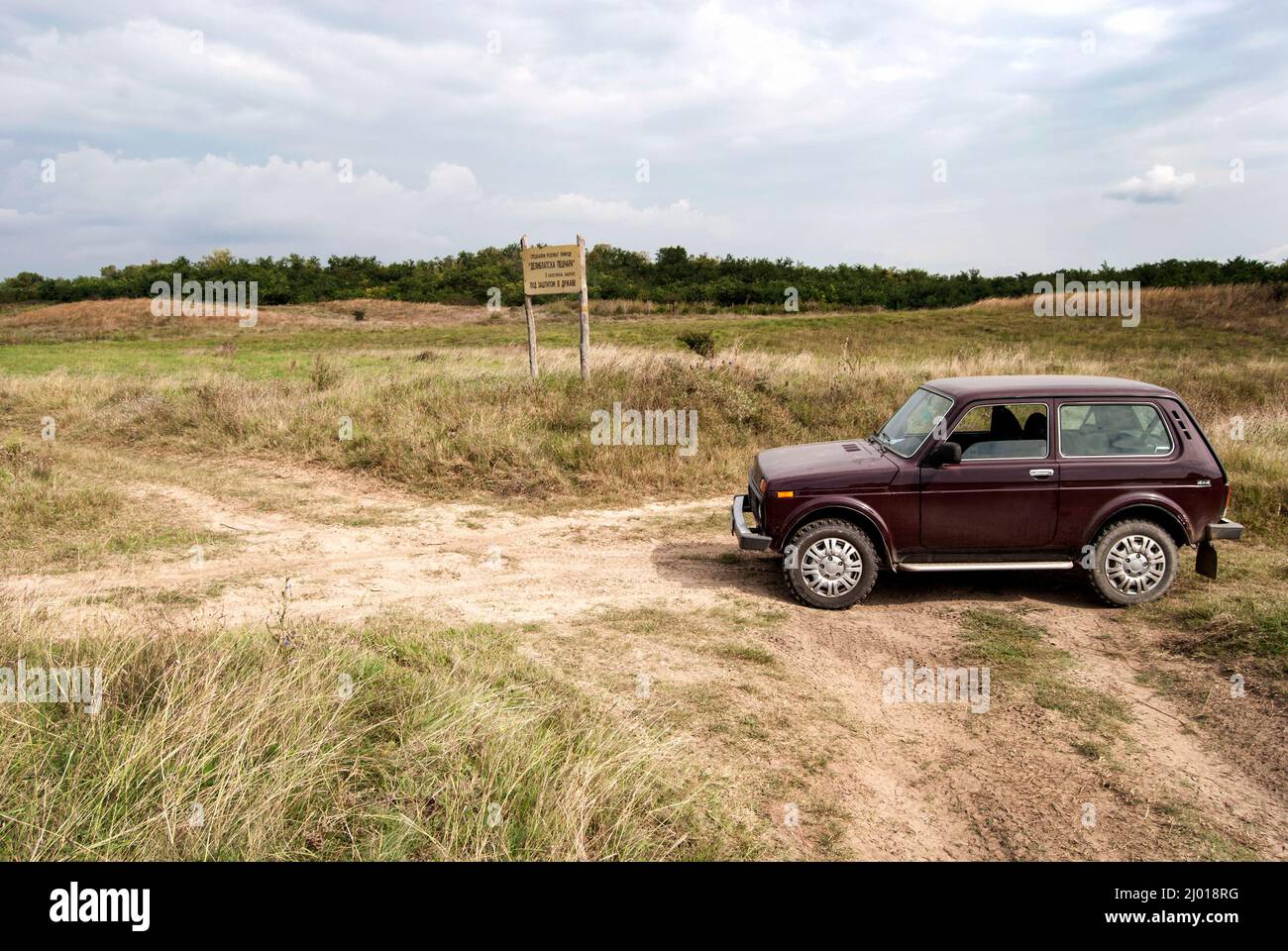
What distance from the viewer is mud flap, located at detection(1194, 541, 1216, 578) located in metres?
7.39

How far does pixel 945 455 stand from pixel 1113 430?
1644mm

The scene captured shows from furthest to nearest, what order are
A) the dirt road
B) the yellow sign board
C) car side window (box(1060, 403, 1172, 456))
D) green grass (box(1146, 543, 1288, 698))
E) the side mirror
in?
the yellow sign board
car side window (box(1060, 403, 1172, 456))
the side mirror
green grass (box(1146, 543, 1288, 698))
the dirt road

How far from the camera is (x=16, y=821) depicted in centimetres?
328

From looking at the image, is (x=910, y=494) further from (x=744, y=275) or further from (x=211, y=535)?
(x=744, y=275)

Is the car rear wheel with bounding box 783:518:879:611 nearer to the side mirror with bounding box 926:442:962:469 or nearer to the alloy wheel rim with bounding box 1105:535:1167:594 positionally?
the side mirror with bounding box 926:442:962:469

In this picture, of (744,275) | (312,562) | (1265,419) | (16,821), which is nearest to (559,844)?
(16,821)

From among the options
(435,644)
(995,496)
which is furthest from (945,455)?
(435,644)

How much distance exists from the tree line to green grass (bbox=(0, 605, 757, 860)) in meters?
54.0

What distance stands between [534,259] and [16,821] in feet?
43.4

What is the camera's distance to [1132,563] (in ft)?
24.0

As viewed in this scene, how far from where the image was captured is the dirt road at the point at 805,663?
4.28 m

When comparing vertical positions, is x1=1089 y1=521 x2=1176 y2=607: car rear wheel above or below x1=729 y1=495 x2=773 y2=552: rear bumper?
below

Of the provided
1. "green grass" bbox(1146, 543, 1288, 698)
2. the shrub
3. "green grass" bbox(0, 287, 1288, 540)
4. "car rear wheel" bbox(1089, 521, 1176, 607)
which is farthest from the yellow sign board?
"green grass" bbox(1146, 543, 1288, 698)

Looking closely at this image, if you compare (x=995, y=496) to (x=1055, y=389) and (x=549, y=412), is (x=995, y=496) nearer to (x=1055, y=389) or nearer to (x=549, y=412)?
(x=1055, y=389)
